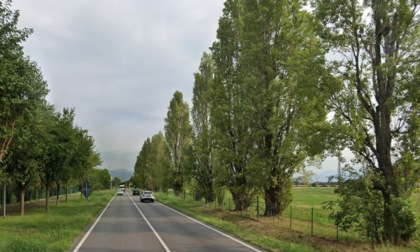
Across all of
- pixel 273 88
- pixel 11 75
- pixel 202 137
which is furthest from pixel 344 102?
pixel 202 137

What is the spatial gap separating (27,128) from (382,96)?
15168 millimetres

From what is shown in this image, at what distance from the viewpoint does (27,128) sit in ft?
57.2

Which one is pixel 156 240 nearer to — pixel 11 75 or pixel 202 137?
pixel 11 75

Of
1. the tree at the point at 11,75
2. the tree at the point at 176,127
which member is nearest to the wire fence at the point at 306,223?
the tree at the point at 11,75

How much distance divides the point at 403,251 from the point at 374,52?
26.6ft

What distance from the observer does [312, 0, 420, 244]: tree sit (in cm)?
1508

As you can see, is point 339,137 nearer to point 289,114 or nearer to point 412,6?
point 412,6

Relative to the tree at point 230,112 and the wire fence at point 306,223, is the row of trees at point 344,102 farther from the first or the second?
the tree at point 230,112

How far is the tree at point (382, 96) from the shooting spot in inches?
594

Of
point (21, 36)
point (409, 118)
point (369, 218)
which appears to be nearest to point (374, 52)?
point (409, 118)

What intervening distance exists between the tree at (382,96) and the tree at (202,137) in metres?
16.6

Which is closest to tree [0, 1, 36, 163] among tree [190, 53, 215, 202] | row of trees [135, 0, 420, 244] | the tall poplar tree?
row of trees [135, 0, 420, 244]

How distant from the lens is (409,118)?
16.0 metres

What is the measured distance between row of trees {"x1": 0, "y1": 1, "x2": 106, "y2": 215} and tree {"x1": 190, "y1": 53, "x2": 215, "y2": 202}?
11.1 metres
